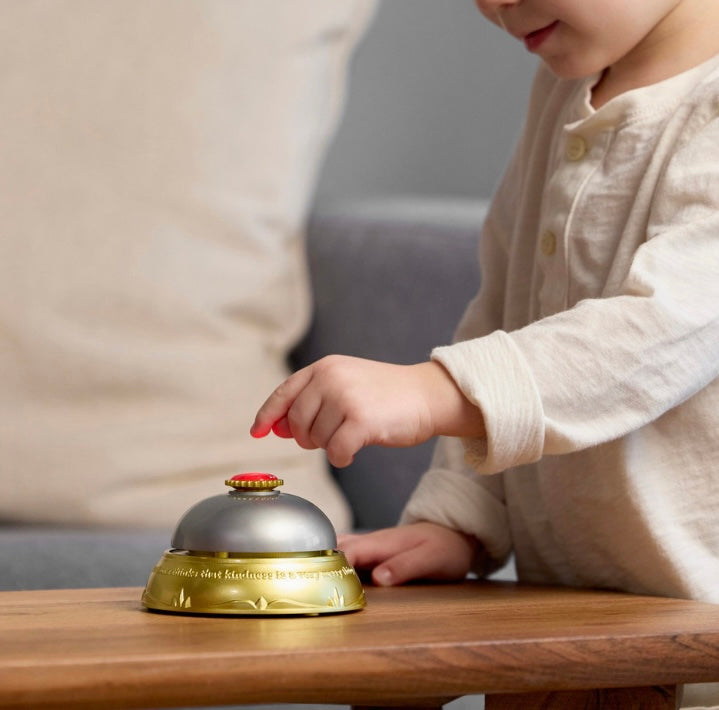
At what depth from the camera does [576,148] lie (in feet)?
2.65

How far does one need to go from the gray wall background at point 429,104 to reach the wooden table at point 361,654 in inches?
50.9

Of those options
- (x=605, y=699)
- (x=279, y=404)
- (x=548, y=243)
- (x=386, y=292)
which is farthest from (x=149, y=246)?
(x=605, y=699)

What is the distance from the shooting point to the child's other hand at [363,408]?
24.5 inches

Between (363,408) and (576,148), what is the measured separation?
273 mm

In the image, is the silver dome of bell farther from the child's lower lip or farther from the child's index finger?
the child's lower lip

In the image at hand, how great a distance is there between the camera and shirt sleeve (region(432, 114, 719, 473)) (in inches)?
25.4

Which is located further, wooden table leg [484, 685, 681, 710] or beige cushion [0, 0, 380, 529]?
beige cushion [0, 0, 380, 529]

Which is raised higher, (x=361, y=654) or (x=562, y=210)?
(x=562, y=210)

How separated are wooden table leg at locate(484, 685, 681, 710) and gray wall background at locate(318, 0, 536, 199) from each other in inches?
51.0

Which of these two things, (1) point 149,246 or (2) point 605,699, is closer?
(2) point 605,699

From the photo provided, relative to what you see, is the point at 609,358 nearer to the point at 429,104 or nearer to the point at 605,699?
the point at 605,699

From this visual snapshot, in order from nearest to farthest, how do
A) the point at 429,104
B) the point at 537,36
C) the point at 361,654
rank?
the point at 361,654 < the point at 537,36 < the point at 429,104

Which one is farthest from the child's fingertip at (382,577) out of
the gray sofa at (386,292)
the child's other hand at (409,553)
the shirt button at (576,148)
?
the gray sofa at (386,292)

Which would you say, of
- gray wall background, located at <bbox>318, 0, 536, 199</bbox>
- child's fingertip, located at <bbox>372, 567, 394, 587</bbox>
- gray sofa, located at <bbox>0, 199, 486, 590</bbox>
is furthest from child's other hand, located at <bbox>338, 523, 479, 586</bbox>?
gray wall background, located at <bbox>318, 0, 536, 199</bbox>
